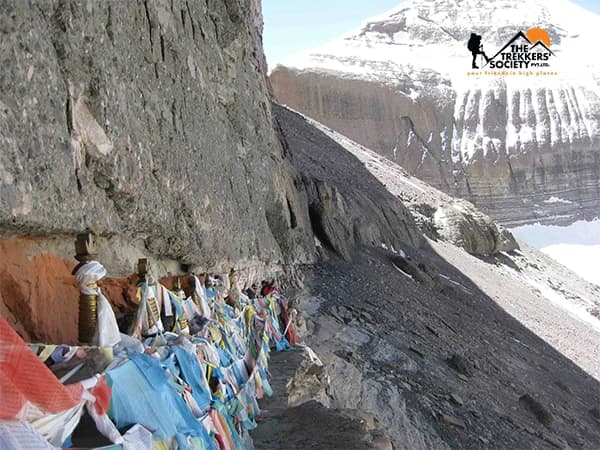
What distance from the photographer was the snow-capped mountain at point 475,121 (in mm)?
46406

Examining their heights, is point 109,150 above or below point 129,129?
below

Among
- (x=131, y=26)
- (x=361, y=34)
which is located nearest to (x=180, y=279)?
(x=131, y=26)

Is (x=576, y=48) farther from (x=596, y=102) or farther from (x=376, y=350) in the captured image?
(x=376, y=350)

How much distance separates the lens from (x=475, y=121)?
50.4 m

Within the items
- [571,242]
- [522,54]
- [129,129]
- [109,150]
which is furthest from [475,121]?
[109,150]

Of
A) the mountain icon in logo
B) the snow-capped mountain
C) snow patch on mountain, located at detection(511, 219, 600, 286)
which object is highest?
the mountain icon in logo

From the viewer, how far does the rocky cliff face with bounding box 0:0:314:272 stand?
10.2 feet

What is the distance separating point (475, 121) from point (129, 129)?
1931 inches

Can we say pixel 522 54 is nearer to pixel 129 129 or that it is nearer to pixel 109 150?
pixel 129 129

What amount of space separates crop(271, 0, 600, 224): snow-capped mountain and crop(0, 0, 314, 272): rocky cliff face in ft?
122

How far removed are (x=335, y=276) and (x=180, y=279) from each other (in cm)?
709

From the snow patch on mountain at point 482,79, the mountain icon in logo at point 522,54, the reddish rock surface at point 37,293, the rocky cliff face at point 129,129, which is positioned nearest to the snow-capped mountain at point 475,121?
the snow patch on mountain at point 482,79

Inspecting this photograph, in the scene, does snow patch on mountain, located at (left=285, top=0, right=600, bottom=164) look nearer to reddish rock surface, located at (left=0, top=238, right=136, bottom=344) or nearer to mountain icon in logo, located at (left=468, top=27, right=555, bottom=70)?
mountain icon in logo, located at (left=468, top=27, right=555, bottom=70)

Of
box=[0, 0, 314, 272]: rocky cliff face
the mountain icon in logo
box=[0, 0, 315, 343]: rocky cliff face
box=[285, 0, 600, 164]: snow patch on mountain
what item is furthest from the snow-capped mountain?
box=[0, 0, 315, 343]: rocky cliff face
